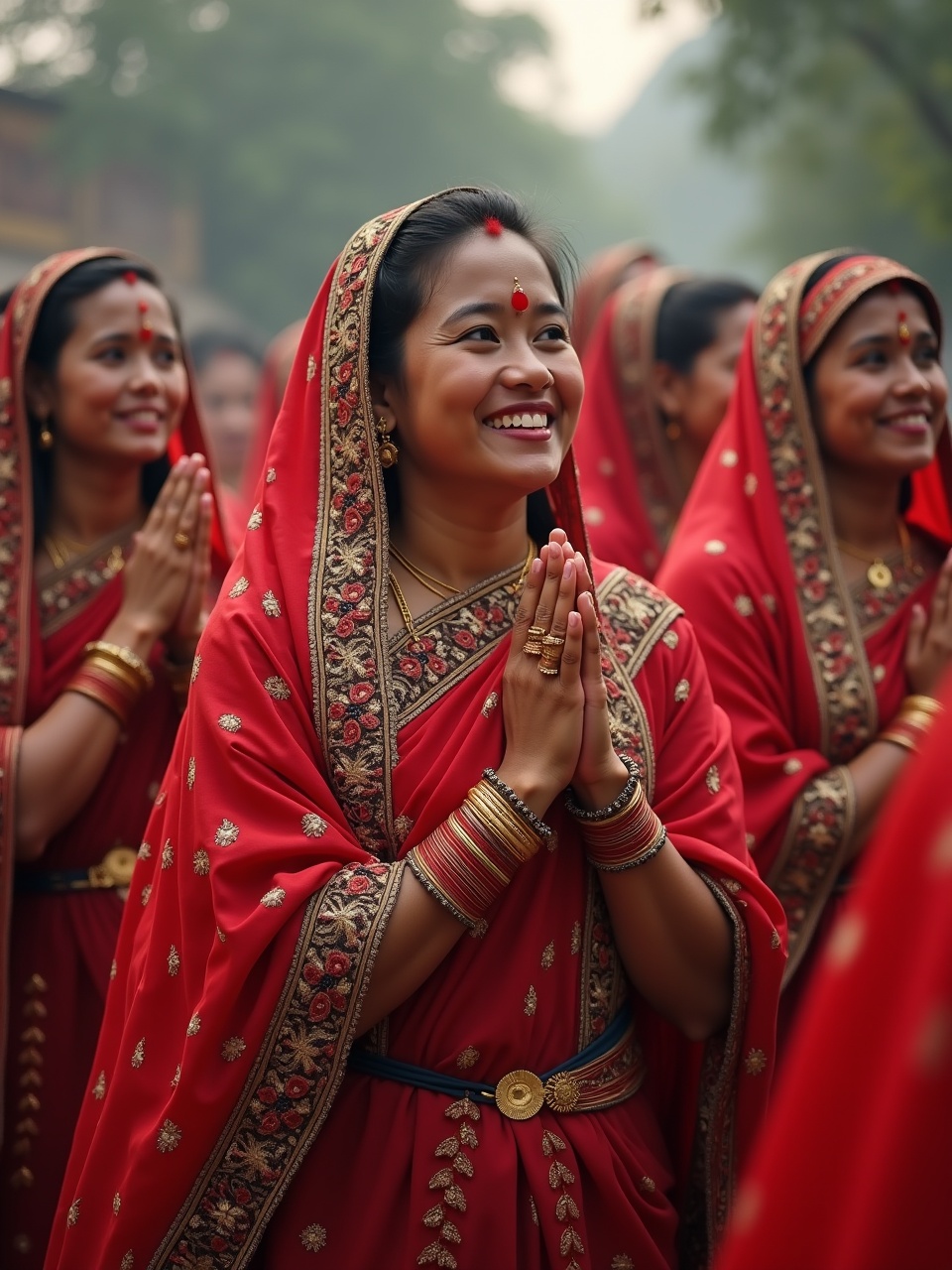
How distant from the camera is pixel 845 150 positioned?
50.4 feet

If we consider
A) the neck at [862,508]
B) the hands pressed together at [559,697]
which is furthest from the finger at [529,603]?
the neck at [862,508]

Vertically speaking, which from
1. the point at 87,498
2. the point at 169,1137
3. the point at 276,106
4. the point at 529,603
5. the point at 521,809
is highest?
the point at 276,106

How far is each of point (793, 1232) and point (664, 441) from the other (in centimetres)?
405

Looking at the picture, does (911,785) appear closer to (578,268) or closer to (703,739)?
(703,739)

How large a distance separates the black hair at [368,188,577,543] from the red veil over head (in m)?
1.31

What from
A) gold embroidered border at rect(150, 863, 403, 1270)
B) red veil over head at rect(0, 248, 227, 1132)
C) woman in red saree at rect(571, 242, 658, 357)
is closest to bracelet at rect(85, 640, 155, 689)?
red veil over head at rect(0, 248, 227, 1132)

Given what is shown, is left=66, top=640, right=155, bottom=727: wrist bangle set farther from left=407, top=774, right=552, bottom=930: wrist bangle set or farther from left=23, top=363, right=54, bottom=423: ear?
left=407, top=774, right=552, bottom=930: wrist bangle set

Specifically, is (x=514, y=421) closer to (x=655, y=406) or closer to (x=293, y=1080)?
(x=293, y=1080)

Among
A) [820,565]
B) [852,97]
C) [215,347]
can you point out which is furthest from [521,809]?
[852,97]

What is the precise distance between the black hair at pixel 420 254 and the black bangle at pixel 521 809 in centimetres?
77

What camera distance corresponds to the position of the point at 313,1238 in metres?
2.23

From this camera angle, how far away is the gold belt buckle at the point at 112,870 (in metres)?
3.39

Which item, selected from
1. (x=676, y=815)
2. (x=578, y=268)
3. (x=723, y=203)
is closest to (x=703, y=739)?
(x=676, y=815)

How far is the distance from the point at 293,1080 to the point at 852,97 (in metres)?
Answer: 12.9
